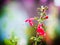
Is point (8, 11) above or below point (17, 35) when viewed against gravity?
above

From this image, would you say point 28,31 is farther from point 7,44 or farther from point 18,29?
point 7,44

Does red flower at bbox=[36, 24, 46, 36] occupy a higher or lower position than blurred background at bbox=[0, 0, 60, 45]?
lower

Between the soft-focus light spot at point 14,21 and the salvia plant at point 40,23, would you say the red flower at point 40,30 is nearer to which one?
the salvia plant at point 40,23

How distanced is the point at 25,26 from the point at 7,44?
19cm

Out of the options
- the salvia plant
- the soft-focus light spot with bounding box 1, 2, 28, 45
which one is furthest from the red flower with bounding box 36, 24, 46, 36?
the soft-focus light spot with bounding box 1, 2, 28, 45

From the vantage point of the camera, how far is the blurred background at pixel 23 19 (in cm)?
126

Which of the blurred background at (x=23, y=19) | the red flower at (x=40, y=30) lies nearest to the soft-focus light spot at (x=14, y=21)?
the blurred background at (x=23, y=19)

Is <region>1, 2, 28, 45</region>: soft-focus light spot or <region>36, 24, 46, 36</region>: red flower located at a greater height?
<region>1, 2, 28, 45</region>: soft-focus light spot

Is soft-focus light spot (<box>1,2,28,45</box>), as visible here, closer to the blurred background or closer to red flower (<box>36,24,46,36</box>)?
the blurred background

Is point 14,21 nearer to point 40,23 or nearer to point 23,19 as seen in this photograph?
point 23,19

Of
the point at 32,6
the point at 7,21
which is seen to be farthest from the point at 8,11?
the point at 32,6

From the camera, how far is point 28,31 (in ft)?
4.16

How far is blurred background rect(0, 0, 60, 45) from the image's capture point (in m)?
1.26

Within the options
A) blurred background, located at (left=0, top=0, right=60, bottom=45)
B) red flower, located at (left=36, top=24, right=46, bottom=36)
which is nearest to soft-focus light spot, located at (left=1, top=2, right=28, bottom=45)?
blurred background, located at (left=0, top=0, right=60, bottom=45)
